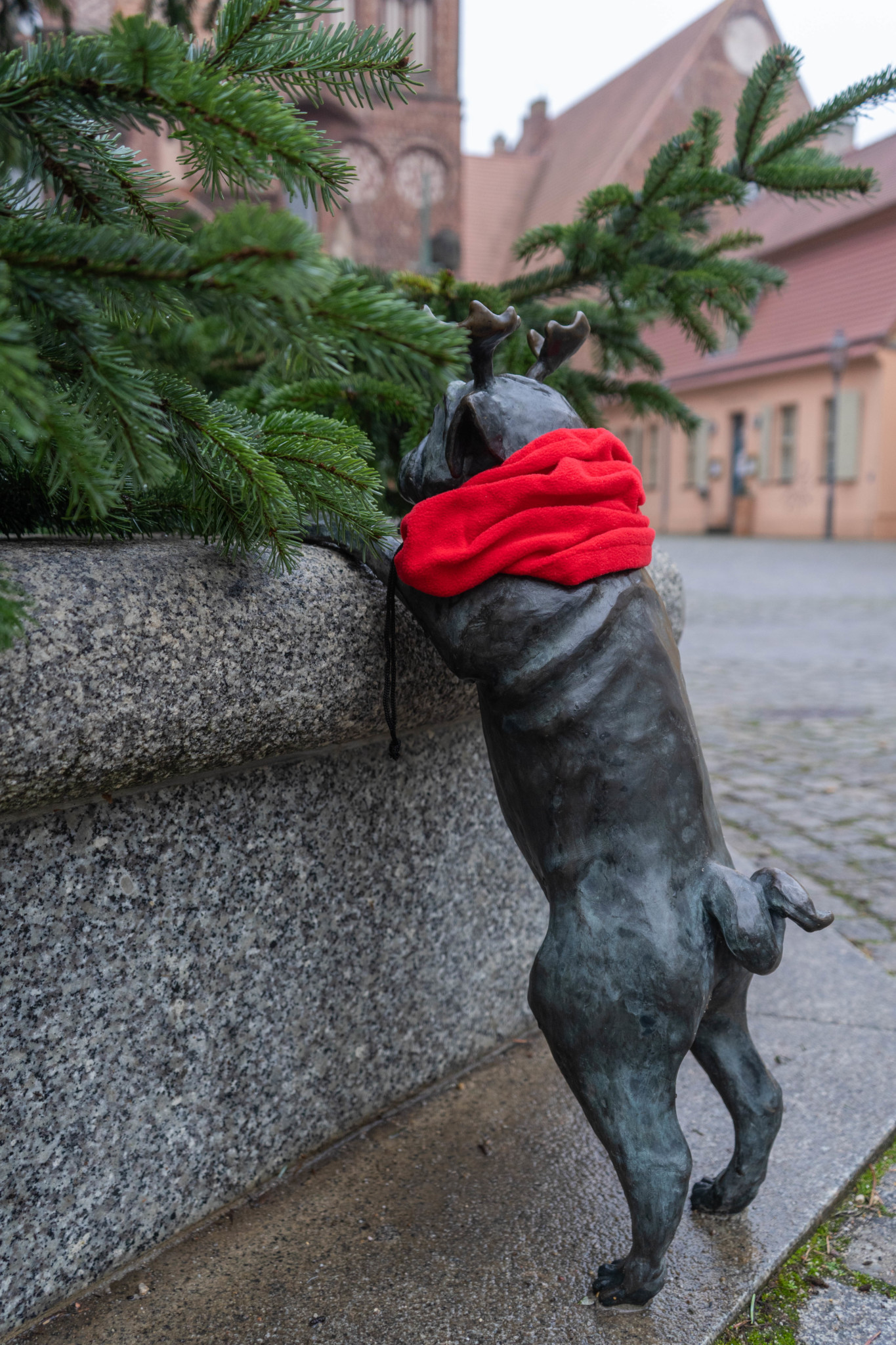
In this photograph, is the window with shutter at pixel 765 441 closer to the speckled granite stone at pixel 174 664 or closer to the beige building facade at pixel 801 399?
the beige building facade at pixel 801 399

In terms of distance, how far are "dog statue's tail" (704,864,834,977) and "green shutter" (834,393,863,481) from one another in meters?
24.0

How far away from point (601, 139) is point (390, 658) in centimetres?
3528

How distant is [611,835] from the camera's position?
1452mm

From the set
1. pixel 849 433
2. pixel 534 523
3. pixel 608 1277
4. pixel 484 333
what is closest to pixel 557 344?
pixel 484 333

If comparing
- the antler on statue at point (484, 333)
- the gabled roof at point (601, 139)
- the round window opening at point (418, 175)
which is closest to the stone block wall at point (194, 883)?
the antler on statue at point (484, 333)

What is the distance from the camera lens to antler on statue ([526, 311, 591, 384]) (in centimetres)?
154

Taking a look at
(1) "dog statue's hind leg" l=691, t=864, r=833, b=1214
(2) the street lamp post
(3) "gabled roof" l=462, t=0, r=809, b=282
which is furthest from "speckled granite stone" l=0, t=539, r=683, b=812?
(3) "gabled roof" l=462, t=0, r=809, b=282

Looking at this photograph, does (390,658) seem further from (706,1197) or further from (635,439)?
(635,439)

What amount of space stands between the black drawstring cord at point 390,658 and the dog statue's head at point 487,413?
0.15m

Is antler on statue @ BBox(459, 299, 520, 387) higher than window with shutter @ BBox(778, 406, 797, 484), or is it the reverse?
window with shutter @ BBox(778, 406, 797, 484)

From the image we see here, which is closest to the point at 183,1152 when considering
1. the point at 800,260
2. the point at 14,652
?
the point at 14,652

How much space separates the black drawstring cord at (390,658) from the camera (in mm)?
1628

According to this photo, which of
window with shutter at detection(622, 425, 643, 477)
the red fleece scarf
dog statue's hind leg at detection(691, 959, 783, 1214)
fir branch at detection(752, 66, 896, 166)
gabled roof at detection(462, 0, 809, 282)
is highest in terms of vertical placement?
gabled roof at detection(462, 0, 809, 282)

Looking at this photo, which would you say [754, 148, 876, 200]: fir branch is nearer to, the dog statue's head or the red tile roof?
the dog statue's head
